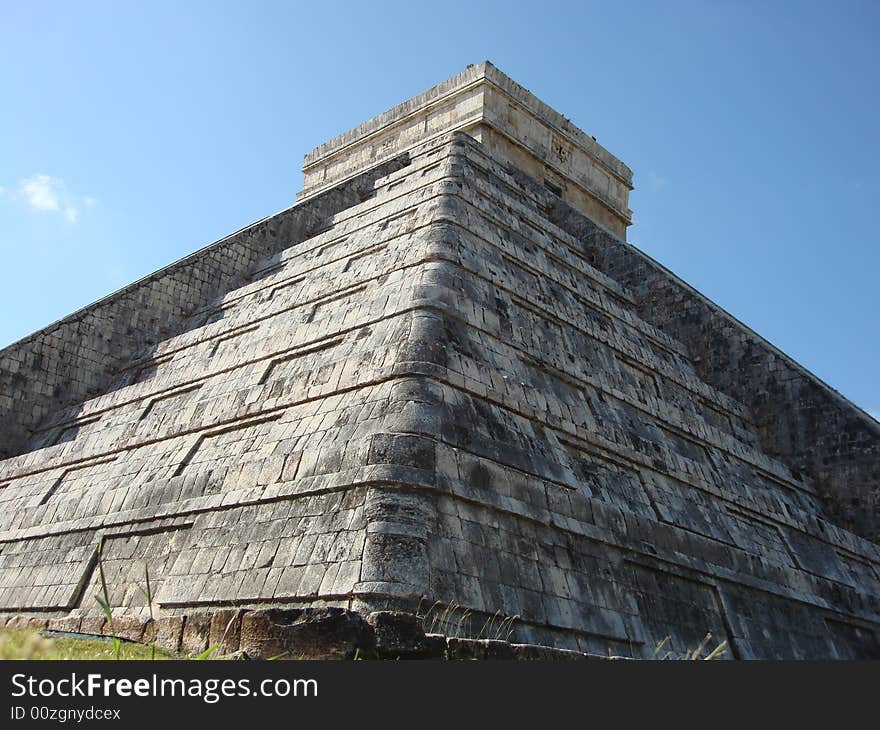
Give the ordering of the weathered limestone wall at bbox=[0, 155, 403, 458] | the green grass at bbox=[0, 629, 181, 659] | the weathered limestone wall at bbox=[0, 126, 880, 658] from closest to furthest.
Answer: the green grass at bbox=[0, 629, 181, 659]
the weathered limestone wall at bbox=[0, 126, 880, 658]
the weathered limestone wall at bbox=[0, 155, 403, 458]

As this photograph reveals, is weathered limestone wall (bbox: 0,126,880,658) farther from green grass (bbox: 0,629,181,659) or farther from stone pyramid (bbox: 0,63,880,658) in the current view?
green grass (bbox: 0,629,181,659)

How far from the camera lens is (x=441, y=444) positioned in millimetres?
6820

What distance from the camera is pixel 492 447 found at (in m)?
7.35

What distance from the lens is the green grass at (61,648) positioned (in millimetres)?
3066

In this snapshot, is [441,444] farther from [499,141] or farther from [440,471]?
[499,141]

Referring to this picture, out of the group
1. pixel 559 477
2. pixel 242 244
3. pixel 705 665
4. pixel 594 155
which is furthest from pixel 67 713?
pixel 594 155

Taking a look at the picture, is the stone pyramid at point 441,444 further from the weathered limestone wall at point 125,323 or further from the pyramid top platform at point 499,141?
the pyramid top platform at point 499,141

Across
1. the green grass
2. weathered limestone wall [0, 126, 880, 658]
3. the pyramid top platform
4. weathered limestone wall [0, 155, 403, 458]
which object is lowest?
the green grass

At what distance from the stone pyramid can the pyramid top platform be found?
1.97m

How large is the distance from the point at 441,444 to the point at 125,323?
8.41m

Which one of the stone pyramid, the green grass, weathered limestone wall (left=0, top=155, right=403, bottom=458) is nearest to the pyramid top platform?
the stone pyramid

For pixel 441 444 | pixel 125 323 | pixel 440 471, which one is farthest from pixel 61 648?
pixel 125 323

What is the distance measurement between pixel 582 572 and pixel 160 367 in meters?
7.33

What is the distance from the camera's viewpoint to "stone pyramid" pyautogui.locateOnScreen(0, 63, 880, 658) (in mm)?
6500
